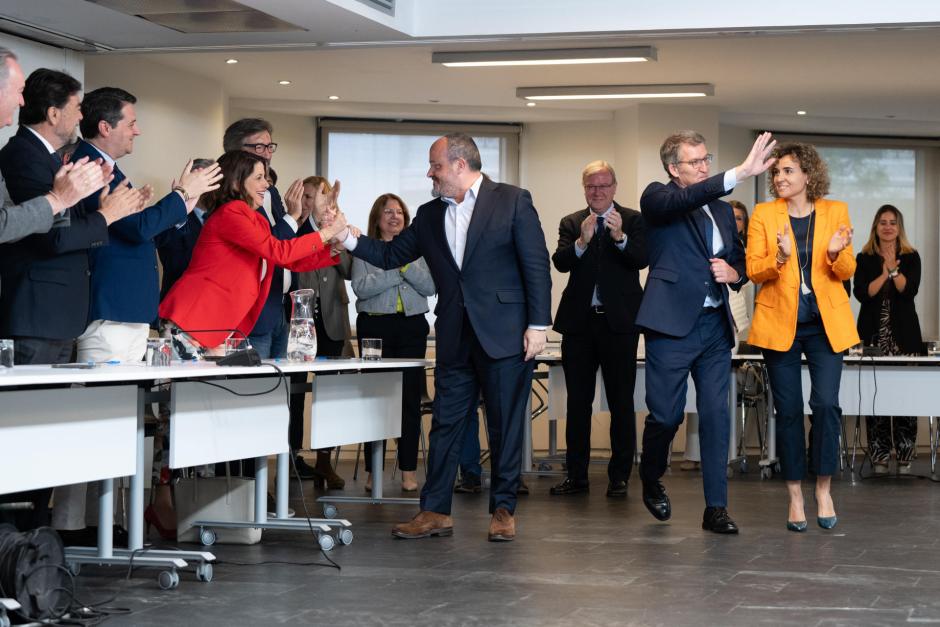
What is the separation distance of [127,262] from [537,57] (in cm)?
374

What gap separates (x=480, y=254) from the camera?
4.94 m

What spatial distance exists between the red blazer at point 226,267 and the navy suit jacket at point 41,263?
71 cm

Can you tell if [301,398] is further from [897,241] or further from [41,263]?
[897,241]

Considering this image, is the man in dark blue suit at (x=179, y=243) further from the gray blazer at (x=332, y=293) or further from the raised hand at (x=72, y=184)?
the raised hand at (x=72, y=184)

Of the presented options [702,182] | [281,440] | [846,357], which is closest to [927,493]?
[846,357]

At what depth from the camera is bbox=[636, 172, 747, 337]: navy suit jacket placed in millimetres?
5031

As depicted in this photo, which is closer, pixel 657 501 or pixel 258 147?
pixel 657 501

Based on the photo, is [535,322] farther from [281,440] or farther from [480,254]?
[281,440]

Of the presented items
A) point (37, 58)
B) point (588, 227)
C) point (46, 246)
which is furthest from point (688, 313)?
point (37, 58)

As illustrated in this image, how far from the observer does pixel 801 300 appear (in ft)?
16.8

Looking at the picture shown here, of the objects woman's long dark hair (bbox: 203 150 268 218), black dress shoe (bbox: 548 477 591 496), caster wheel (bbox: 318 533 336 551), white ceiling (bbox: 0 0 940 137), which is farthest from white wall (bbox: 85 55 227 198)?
caster wheel (bbox: 318 533 336 551)

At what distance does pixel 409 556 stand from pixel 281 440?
0.68m

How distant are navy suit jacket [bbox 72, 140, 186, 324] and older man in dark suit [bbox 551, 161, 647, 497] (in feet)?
8.17

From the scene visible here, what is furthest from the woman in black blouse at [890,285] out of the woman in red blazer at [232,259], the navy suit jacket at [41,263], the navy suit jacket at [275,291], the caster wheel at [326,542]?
the navy suit jacket at [41,263]
